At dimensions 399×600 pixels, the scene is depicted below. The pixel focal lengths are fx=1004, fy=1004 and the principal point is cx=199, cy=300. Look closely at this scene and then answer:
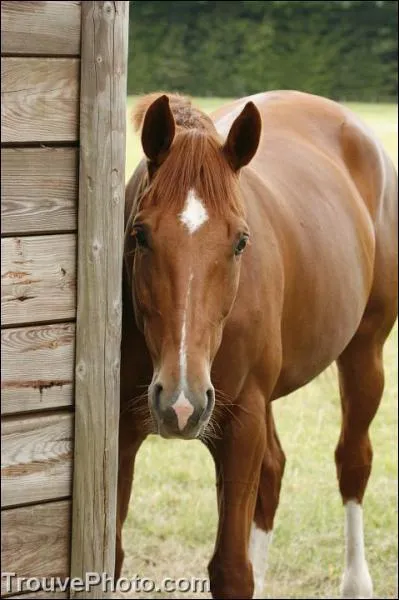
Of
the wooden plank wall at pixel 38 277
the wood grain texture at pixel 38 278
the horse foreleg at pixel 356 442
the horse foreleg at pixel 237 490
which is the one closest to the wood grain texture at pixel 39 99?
the wooden plank wall at pixel 38 277

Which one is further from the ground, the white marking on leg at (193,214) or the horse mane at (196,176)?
the horse mane at (196,176)

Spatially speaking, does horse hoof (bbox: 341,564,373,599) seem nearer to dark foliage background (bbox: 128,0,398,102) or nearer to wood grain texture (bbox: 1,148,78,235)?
wood grain texture (bbox: 1,148,78,235)

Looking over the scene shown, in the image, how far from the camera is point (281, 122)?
13.2 ft

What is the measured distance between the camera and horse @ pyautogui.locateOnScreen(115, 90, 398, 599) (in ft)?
8.51

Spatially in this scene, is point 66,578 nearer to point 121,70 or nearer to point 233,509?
point 233,509

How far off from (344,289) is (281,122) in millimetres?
763

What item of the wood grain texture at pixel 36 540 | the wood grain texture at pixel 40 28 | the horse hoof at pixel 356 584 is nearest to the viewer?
the wood grain texture at pixel 40 28

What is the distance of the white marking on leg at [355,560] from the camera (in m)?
4.29

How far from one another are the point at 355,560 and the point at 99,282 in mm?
2497

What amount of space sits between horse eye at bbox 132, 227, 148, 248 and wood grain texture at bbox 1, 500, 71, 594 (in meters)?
0.70

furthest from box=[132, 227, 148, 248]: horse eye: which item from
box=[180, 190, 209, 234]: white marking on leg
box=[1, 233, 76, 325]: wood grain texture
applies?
box=[1, 233, 76, 325]: wood grain texture

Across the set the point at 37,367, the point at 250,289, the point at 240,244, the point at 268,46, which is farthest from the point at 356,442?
the point at 268,46

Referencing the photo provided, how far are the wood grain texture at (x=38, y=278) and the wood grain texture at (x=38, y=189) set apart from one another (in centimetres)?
3

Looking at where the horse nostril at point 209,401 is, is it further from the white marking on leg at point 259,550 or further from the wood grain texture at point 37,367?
the white marking on leg at point 259,550
